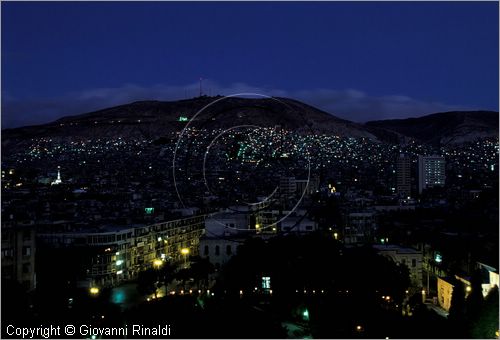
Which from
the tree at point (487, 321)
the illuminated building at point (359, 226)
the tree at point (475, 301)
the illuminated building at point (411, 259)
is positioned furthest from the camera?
the illuminated building at point (359, 226)

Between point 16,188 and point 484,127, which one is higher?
point 484,127

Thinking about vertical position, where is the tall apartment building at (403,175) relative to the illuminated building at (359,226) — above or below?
above

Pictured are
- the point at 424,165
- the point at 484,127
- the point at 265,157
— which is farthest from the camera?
the point at 484,127

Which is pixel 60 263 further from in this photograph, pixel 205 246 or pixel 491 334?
pixel 491 334


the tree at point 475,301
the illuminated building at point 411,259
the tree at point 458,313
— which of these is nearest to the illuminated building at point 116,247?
the illuminated building at point 411,259

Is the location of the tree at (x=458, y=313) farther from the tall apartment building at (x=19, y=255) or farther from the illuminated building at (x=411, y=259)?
the tall apartment building at (x=19, y=255)

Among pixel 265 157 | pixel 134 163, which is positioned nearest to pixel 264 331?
pixel 265 157
